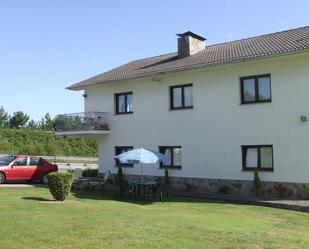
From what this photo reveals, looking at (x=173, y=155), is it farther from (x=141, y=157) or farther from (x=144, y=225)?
(x=144, y=225)

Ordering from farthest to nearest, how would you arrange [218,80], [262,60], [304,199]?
[218,80], [262,60], [304,199]

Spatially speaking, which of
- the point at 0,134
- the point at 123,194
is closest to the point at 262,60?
the point at 123,194

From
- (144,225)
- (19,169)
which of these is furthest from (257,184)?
(19,169)

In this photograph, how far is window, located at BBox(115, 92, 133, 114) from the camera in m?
26.2

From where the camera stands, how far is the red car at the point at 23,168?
83.1 ft

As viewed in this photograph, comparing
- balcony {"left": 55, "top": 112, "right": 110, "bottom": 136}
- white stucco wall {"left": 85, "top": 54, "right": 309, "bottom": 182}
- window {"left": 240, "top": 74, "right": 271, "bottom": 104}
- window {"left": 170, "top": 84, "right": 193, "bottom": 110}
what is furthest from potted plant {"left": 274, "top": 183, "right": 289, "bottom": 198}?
balcony {"left": 55, "top": 112, "right": 110, "bottom": 136}

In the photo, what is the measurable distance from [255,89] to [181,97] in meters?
4.19

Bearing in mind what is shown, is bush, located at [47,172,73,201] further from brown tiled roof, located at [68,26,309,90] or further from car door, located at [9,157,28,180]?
car door, located at [9,157,28,180]

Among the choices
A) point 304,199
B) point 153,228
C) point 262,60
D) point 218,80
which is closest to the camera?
point 153,228

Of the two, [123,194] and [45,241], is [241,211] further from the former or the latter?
[45,241]

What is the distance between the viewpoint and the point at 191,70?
2239 centimetres

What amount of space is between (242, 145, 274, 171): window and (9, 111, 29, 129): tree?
224ft

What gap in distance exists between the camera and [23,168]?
25891mm

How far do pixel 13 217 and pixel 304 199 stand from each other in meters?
11.7
